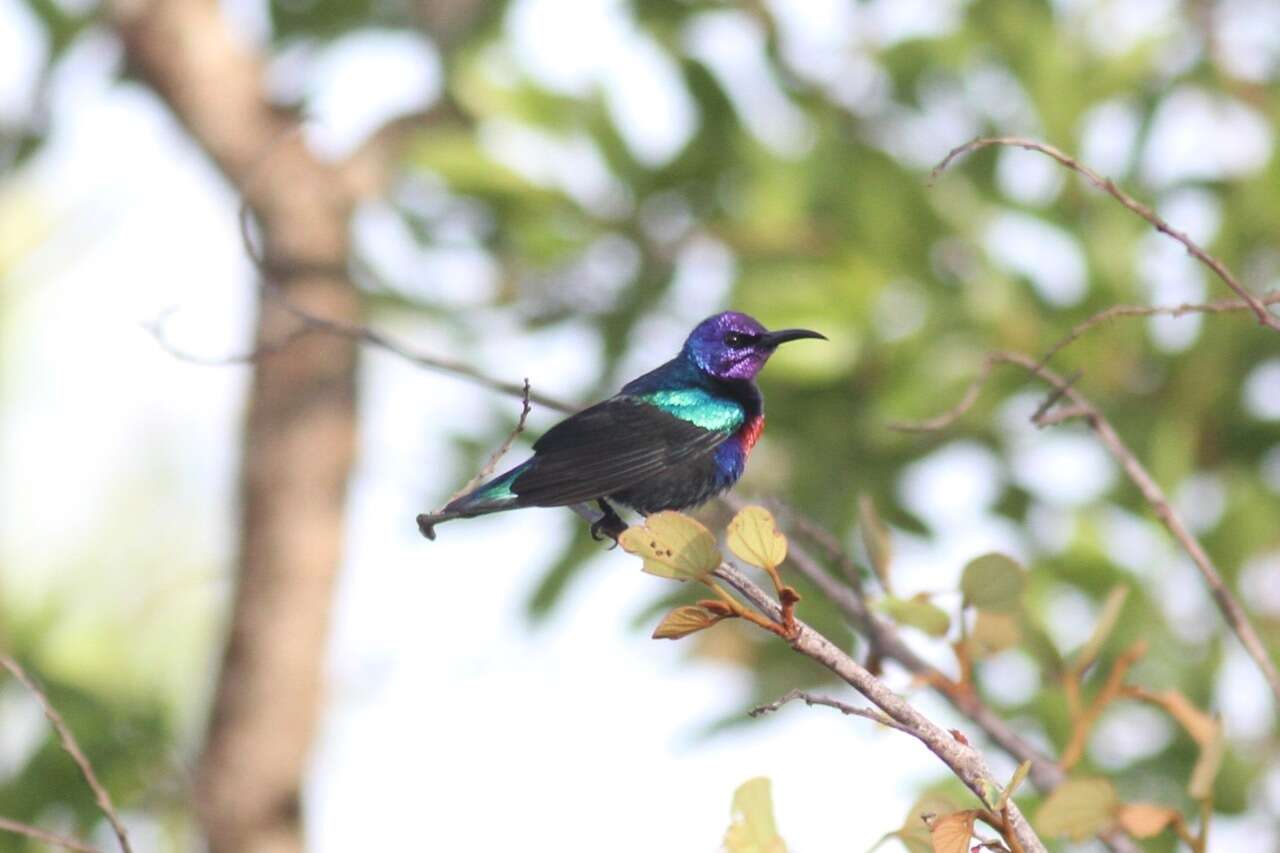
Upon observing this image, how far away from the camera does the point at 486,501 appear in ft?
6.48

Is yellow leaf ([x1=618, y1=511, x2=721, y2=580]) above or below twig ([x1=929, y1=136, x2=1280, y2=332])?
below

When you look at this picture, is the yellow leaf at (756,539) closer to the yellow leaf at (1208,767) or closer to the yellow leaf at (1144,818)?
the yellow leaf at (1144,818)

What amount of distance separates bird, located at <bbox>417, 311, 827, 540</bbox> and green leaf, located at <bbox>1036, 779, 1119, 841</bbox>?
63cm

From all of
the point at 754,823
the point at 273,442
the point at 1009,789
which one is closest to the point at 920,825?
the point at 754,823

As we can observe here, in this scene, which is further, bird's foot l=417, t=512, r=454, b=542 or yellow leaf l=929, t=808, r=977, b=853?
bird's foot l=417, t=512, r=454, b=542

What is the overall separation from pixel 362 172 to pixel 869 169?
6.92 ft

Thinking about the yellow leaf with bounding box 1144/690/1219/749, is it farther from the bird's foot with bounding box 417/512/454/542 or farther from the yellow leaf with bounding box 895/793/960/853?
the bird's foot with bounding box 417/512/454/542

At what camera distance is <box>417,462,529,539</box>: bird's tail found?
6.08ft

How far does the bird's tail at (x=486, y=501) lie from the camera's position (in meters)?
1.85

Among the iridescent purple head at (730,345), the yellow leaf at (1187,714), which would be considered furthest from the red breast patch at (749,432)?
the yellow leaf at (1187,714)

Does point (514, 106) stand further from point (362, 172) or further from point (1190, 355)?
point (1190, 355)

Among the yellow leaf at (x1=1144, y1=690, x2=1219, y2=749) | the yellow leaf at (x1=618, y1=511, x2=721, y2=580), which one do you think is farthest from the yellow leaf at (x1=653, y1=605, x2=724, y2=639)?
the yellow leaf at (x1=1144, y1=690, x2=1219, y2=749)

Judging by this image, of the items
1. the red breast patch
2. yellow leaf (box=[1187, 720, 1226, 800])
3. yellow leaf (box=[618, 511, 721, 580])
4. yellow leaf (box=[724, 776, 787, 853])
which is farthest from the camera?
the red breast patch

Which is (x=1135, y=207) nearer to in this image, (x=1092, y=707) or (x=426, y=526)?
(x=1092, y=707)
